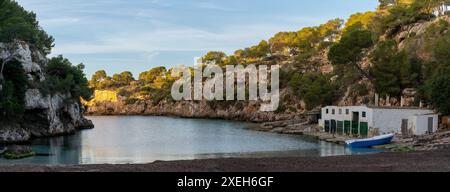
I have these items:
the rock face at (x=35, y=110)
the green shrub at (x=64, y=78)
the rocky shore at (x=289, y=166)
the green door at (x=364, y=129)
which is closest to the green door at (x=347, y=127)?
the green door at (x=364, y=129)

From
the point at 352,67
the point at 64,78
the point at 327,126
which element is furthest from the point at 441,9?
the point at 64,78

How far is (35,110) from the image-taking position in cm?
6359

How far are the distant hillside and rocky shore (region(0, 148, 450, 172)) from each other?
3092cm

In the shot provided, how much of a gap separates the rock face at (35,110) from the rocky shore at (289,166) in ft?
126

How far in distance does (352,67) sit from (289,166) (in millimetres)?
68285

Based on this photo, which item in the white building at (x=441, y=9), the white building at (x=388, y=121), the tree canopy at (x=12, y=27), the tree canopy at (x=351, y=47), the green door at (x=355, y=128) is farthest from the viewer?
the white building at (x=441, y=9)

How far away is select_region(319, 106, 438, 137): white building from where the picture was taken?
50188 millimetres

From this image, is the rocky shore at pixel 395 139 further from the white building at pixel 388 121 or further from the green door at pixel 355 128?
the white building at pixel 388 121

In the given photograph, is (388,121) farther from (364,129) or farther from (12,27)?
(12,27)

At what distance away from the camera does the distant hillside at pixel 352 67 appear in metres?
64.4

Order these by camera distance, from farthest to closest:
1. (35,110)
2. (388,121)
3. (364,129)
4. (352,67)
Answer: (352,67) → (35,110) → (364,129) → (388,121)

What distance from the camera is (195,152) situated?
4469 cm

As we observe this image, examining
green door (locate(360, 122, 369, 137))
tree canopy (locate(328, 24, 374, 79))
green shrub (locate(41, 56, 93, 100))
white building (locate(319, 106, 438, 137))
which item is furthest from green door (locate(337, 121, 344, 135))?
green shrub (locate(41, 56, 93, 100))
